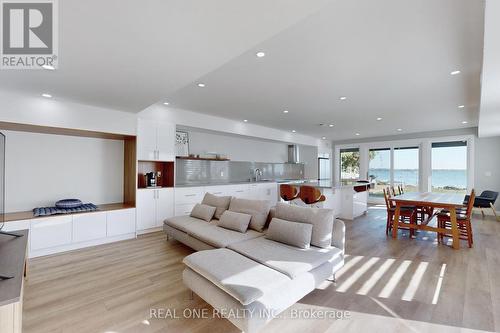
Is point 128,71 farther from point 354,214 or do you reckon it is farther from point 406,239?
point 354,214

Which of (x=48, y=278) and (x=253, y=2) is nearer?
(x=253, y=2)

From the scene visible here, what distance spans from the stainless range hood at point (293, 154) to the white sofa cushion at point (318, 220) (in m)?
6.11

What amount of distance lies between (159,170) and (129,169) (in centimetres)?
67

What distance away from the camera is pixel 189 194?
514cm

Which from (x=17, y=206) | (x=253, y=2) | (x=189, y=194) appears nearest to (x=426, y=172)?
(x=189, y=194)

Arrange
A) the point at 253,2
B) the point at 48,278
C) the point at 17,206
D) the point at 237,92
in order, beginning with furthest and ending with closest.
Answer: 1. the point at 237,92
2. the point at 17,206
3. the point at 48,278
4. the point at 253,2

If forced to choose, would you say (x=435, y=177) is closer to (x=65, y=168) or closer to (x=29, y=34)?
(x=29, y=34)

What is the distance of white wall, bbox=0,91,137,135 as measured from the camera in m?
3.13

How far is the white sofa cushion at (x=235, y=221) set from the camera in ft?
10.6

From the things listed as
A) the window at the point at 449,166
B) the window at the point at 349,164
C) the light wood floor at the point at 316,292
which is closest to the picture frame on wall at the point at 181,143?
the light wood floor at the point at 316,292

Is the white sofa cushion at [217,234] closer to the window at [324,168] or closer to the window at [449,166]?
the window at [324,168]

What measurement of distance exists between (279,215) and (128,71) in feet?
8.19

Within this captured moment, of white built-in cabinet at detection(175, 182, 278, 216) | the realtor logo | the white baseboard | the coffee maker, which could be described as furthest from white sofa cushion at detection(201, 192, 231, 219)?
the realtor logo

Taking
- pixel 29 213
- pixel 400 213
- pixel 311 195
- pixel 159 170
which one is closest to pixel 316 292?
pixel 311 195
